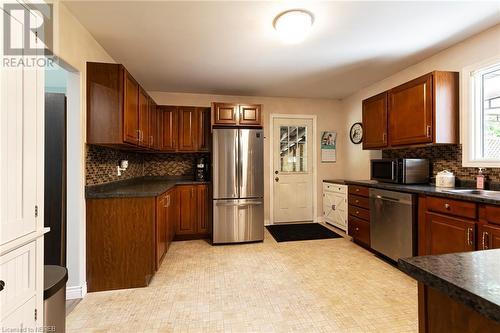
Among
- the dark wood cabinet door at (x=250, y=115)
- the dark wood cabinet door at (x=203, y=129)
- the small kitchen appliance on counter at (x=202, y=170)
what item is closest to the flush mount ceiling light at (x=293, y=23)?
the dark wood cabinet door at (x=250, y=115)

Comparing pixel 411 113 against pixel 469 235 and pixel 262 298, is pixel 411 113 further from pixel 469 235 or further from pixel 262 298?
pixel 262 298

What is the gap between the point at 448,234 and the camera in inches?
84.0

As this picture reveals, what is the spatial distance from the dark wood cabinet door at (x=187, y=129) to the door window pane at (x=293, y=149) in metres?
1.68

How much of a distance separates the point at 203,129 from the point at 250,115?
863mm

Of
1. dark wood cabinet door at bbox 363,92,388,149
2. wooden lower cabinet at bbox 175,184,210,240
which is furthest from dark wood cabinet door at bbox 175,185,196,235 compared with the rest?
dark wood cabinet door at bbox 363,92,388,149

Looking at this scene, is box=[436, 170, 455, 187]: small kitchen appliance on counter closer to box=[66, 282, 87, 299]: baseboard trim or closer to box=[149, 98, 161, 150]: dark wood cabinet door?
box=[149, 98, 161, 150]: dark wood cabinet door

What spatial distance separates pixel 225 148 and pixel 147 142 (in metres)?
1.04

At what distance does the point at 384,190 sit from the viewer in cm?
284

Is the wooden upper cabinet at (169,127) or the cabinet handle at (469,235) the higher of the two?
the wooden upper cabinet at (169,127)

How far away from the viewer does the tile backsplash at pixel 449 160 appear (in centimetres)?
237

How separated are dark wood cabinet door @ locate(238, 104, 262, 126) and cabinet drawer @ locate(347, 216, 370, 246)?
2.00 meters

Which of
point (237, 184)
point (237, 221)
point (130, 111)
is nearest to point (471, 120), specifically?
point (237, 184)

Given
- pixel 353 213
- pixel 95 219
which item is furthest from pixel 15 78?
pixel 353 213

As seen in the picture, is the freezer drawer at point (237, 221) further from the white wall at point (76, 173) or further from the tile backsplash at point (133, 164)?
the white wall at point (76, 173)
